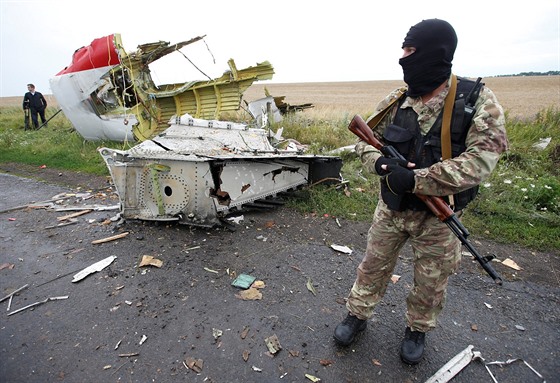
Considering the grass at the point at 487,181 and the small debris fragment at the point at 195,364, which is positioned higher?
the grass at the point at 487,181

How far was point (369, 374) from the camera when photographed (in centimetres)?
215

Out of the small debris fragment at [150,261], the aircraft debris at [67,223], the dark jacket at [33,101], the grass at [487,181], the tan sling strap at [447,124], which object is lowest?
the small debris fragment at [150,261]

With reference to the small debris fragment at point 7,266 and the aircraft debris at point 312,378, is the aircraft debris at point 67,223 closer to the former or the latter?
the small debris fragment at point 7,266

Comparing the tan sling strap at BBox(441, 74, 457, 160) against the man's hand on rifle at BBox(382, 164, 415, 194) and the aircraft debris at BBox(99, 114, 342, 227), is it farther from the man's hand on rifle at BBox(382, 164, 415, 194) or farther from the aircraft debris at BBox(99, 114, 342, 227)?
the aircraft debris at BBox(99, 114, 342, 227)

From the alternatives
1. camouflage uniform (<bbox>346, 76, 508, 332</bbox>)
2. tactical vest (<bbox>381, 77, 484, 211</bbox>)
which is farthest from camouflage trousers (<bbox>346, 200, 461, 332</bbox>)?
tactical vest (<bbox>381, 77, 484, 211</bbox>)

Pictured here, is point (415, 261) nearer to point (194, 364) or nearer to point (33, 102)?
point (194, 364)

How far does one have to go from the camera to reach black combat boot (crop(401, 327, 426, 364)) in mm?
2223

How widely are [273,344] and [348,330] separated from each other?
552 mm

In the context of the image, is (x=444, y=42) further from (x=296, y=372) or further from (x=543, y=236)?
(x=543, y=236)

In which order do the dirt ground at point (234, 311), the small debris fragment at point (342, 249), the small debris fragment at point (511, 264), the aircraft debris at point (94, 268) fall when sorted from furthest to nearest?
the small debris fragment at point (342, 249), the small debris fragment at point (511, 264), the aircraft debris at point (94, 268), the dirt ground at point (234, 311)

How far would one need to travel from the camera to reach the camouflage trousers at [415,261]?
205cm

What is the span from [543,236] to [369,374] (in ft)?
10.5

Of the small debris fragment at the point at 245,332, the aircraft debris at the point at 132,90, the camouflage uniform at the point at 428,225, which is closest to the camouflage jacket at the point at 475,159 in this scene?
the camouflage uniform at the point at 428,225

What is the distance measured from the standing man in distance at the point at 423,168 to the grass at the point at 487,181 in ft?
7.49
